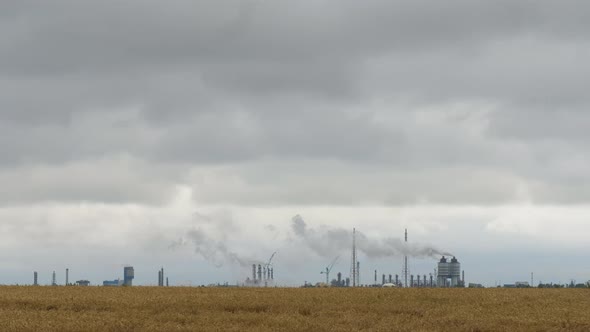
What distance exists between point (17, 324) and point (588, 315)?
2762 cm

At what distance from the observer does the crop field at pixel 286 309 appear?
1606 inches

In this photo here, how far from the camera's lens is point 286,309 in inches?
1812

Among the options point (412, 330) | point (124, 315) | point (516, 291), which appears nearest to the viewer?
point (412, 330)

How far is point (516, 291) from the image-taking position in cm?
5825

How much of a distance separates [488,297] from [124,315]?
21655 millimetres

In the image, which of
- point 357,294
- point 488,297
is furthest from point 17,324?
point 488,297

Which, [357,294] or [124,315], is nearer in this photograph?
[124,315]

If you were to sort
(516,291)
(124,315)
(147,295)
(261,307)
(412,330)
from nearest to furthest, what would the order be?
1. (412,330)
2. (124,315)
3. (261,307)
4. (147,295)
5. (516,291)

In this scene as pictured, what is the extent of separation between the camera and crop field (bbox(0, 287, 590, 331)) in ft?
134

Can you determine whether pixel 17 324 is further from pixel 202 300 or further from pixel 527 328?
pixel 527 328

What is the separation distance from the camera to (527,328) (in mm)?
41031

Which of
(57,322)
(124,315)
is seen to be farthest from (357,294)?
(57,322)

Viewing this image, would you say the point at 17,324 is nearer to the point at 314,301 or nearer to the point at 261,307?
the point at 261,307

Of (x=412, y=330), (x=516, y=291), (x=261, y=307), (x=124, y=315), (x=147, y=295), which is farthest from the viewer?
(x=516, y=291)
